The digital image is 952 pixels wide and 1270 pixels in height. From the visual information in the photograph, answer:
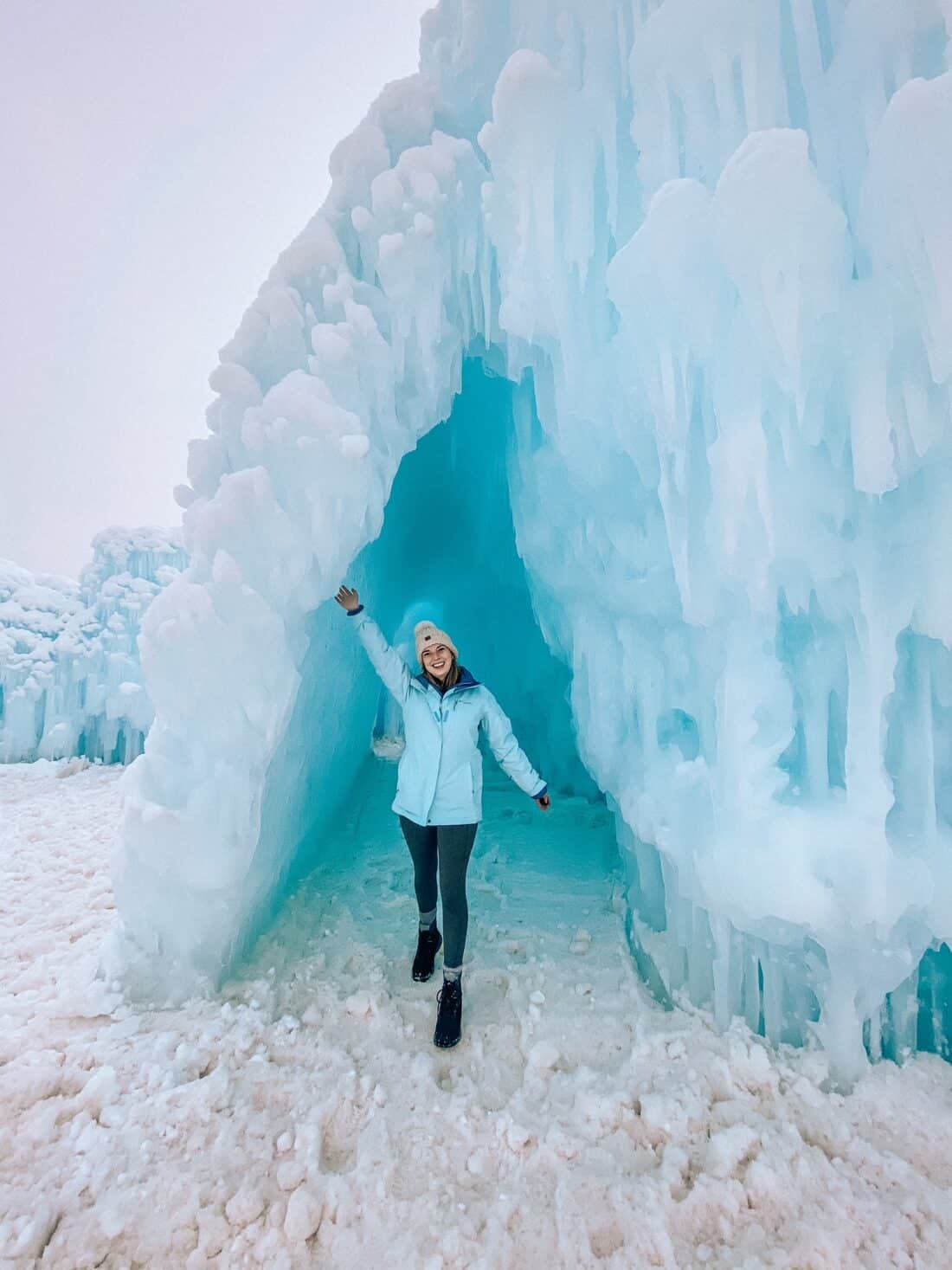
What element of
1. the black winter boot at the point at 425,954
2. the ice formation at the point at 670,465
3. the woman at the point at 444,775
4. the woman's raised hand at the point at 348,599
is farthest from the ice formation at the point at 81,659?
the woman at the point at 444,775

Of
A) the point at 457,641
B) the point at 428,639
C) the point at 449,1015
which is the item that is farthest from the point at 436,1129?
the point at 457,641

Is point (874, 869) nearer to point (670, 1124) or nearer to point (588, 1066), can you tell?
point (670, 1124)

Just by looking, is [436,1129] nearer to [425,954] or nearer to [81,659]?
[425,954]

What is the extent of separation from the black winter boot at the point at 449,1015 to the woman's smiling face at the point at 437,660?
1.34 metres

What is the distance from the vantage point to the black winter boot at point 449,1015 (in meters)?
2.44

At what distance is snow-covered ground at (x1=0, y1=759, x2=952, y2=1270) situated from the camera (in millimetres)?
1700

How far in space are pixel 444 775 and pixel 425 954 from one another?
99 centimetres

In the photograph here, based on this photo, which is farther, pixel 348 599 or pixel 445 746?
pixel 348 599

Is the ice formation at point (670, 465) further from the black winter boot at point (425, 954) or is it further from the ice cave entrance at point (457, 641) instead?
the black winter boot at point (425, 954)

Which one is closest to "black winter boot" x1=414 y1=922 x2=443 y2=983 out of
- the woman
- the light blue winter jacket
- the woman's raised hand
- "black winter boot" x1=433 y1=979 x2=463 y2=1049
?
the woman

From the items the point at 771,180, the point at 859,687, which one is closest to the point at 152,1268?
the point at 859,687

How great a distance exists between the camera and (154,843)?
2715 mm

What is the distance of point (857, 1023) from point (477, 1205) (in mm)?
1549

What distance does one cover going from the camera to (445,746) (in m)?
2.63
